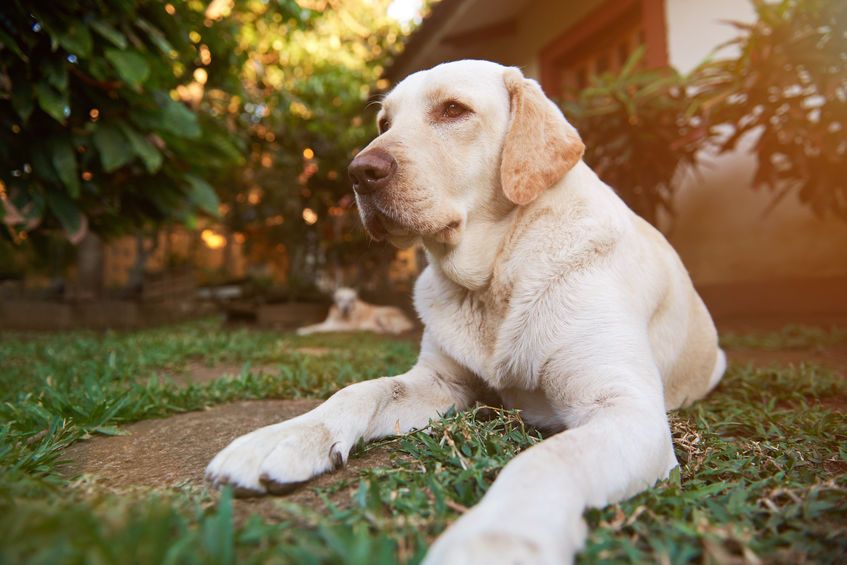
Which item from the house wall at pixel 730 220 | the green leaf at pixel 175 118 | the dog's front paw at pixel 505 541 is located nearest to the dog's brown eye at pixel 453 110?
the dog's front paw at pixel 505 541

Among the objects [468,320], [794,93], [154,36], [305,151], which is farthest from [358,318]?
[468,320]

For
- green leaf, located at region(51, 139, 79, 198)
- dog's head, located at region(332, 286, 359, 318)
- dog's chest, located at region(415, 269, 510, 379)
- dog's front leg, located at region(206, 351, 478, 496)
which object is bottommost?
dog's head, located at region(332, 286, 359, 318)

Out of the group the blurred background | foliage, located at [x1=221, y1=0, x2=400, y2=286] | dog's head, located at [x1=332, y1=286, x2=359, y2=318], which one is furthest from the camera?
foliage, located at [x1=221, y1=0, x2=400, y2=286]

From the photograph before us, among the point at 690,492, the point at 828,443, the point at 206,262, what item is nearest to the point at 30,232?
the point at 690,492

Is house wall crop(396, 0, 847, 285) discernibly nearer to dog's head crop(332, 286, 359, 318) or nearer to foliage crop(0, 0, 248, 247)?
foliage crop(0, 0, 248, 247)

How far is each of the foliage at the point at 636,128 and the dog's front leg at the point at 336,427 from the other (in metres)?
3.83

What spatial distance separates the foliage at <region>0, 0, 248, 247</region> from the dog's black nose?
2069 mm

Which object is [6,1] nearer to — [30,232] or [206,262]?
[30,232]

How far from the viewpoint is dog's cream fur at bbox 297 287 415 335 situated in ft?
25.0

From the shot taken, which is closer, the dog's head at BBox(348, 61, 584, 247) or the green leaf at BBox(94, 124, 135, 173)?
the dog's head at BBox(348, 61, 584, 247)

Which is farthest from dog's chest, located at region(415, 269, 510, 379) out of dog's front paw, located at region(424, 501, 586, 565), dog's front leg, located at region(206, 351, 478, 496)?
dog's front paw, located at region(424, 501, 586, 565)

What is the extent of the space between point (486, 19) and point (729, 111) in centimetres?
422

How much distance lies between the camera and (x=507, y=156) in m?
1.77

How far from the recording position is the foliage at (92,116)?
9.47 ft
